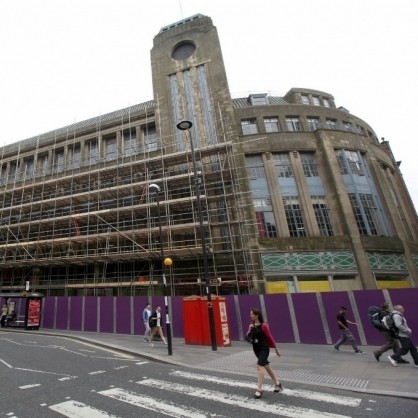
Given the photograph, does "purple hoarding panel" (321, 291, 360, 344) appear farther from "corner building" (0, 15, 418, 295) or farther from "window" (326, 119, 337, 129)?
"window" (326, 119, 337, 129)

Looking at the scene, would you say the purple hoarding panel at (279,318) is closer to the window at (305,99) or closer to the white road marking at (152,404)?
the white road marking at (152,404)

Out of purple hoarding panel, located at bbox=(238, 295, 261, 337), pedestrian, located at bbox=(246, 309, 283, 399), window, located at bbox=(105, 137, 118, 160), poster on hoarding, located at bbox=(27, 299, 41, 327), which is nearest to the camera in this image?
pedestrian, located at bbox=(246, 309, 283, 399)

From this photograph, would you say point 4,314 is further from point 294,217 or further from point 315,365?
point 294,217

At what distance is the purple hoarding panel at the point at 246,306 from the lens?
14797 mm

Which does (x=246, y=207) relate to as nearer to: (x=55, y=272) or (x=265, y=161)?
(x=265, y=161)

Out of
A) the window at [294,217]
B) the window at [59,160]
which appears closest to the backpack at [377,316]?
the window at [294,217]

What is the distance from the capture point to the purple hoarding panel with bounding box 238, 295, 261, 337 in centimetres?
1480

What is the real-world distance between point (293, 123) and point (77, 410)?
91.6 feet

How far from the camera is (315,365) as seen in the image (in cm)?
869

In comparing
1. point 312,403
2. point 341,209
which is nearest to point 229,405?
point 312,403

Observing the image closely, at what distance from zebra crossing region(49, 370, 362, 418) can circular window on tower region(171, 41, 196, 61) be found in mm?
29459

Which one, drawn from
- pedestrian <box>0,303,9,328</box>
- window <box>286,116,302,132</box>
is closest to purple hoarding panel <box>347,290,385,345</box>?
window <box>286,116,302,132</box>

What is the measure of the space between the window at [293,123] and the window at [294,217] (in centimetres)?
739

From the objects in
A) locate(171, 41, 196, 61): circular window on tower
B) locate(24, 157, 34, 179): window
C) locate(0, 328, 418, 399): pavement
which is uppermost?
locate(171, 41, 196, 61): circular window on tower
